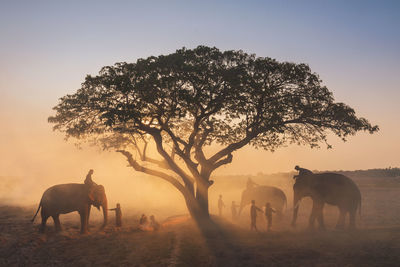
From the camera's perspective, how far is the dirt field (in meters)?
13.4

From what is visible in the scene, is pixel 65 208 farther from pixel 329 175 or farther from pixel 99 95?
pixel 329 175

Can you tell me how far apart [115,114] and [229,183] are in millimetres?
45061

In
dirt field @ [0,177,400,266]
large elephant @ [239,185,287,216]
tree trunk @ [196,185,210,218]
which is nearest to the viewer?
dirt field @ [0,177,400,266]

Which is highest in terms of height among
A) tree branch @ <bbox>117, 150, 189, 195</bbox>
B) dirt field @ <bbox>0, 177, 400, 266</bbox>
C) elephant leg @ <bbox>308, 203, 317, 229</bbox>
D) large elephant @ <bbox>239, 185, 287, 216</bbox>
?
tree branch @ <bbox>117, 150, 189, 195</bbox>

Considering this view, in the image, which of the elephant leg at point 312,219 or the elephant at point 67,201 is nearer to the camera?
the elephant at point 67,201

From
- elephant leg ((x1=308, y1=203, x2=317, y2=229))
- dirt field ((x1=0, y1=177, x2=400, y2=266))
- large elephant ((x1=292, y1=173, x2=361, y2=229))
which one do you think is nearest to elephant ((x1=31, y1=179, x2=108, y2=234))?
dirt field ((x1=0, y1=177, x2=400, y2=266))

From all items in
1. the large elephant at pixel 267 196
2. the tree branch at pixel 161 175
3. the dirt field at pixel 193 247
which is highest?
the tree branch at pixel 161 175

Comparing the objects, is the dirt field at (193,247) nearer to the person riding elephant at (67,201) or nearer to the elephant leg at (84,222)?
the elephant leg at (84,222)

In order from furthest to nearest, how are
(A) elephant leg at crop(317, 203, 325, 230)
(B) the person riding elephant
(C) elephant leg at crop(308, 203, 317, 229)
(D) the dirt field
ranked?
(C) elephant leg at crop(308, 203, 317, 229), (A) elephant leg at crop(317, 203, 325, 230), (B) the person riding elephant, (D) the dirt field

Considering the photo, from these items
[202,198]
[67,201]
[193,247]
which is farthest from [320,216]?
[67,201]

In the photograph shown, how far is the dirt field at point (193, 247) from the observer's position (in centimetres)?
1340

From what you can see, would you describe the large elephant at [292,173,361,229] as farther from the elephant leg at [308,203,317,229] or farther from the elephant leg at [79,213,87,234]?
the elephant leg at [79,213,87,234]

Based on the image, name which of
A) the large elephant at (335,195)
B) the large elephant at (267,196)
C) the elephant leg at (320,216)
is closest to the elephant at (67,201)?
the large elephant at (335,195)

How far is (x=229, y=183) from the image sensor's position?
63562 millimetres
